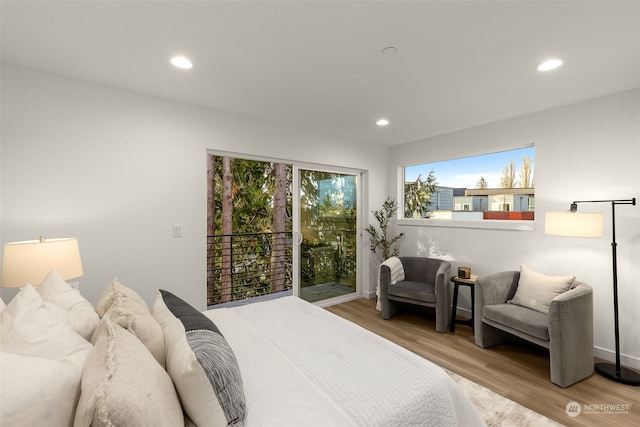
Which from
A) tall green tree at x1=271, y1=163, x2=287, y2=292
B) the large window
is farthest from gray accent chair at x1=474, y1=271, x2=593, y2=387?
tall green tree at x1=271, y1=163, x2=287, y2=292

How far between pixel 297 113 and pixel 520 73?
2074mm

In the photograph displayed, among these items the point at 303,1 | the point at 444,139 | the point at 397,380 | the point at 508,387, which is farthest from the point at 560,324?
the point at 303,1

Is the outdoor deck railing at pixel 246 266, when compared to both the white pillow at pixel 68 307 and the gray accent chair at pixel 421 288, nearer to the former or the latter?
the gray accent chair at pixel 421 288

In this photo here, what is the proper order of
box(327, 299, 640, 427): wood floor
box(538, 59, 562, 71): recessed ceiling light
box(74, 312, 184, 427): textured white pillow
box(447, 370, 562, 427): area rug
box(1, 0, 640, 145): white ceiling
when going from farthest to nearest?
box(538, 59, 562, 71): recessed ceiling light, box(327, 299, 640, 427): wood floor, box(447, 370, 562, 427): area rug, box(1, 0, 640, 145): white ceiling, box(74, 312, 184, 427): textured white pillow

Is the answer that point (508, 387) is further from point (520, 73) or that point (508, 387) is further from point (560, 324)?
point (520, 73)

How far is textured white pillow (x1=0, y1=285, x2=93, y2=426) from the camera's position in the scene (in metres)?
0.71

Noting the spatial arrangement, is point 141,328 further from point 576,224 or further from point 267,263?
point 267,263

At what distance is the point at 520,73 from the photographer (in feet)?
7.63

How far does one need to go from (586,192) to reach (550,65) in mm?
1448

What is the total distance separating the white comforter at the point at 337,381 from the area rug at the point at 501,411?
0.75 m

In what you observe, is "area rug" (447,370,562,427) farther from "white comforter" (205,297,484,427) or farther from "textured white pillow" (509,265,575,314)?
"textured white pillow" (509,265,575,314)

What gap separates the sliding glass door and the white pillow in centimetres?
265

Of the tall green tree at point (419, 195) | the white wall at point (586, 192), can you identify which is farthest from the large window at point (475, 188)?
the white wall at point (586, 192)

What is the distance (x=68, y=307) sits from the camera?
4.70ft
